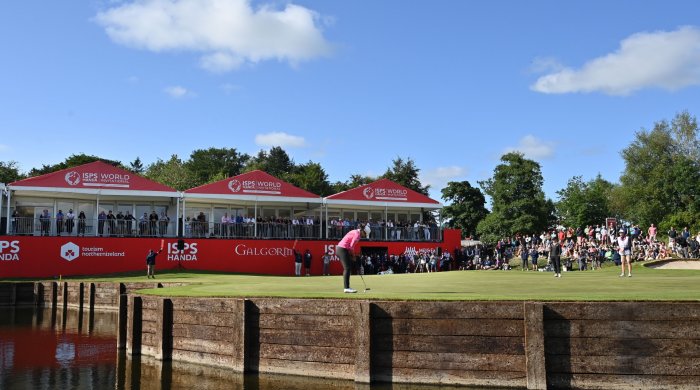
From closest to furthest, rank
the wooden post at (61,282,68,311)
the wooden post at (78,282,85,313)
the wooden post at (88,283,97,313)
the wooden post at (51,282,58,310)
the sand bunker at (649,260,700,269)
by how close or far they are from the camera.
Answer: the wooden post at (88,283,97,313), the wooden post at (78,282,85,313), the wooden post at (61,282,68,311), the wooden post at (51,282,58,310), the sand bunker at (649,260,700,269)

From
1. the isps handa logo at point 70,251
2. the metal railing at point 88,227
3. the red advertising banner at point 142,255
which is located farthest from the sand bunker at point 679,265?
the isps handa logo at point 70,251

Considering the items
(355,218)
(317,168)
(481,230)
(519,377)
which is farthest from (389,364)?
(317,168)

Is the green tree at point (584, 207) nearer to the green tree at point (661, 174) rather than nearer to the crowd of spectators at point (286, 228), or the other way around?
the green tree at point (661, 174)

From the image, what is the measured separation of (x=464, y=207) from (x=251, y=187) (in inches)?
1904

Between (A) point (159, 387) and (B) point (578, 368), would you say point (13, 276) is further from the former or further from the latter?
(B) point (578, 368)

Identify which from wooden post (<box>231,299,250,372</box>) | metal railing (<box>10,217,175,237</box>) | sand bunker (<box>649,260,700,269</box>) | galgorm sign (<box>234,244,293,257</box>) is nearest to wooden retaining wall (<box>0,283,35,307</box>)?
metal railing (<box>10,217,175,237</box>)

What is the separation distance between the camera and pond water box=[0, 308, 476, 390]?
527 inches

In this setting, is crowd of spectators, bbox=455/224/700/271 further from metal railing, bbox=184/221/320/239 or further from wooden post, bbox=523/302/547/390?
wooden post, bbox=523/302/547/390

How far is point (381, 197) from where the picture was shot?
44500mm

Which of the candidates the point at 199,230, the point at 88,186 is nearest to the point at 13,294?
the point at 88,186

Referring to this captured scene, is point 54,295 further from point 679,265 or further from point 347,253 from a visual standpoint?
point 679,265

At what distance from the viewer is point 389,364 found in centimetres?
1312

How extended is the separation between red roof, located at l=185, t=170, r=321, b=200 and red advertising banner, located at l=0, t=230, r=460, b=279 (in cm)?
331

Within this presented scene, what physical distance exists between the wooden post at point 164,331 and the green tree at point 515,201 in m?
57.8
